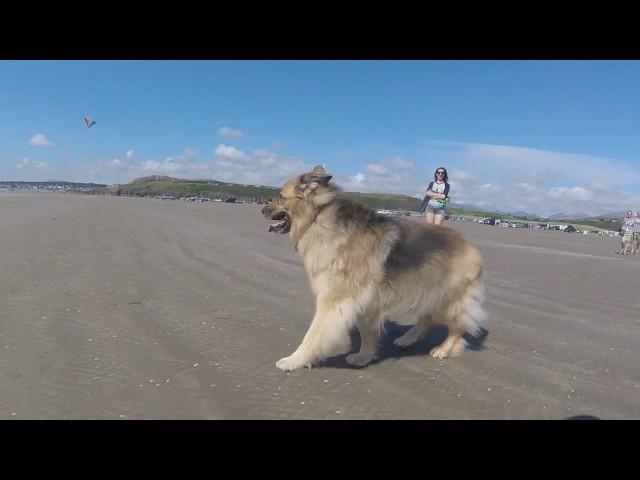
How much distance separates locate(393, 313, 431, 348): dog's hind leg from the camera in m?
5.50

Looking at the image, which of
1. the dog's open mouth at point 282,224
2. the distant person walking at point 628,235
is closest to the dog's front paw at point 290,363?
the dog's open mouth at point 282,224

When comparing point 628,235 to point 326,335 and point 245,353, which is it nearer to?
point 326,335

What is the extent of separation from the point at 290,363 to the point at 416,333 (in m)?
1.97

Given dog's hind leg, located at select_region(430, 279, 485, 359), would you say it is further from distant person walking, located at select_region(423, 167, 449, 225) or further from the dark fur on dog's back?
distant person walking, located at select_region(423, 167, 449, 225)

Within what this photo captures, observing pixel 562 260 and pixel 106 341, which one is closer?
pixel 106 341

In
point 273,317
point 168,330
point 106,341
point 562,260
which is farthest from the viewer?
point 562,260

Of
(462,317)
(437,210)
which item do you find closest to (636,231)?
(437,210)

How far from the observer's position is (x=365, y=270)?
4.66 meters

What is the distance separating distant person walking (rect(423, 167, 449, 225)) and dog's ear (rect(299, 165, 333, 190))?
4.90m
